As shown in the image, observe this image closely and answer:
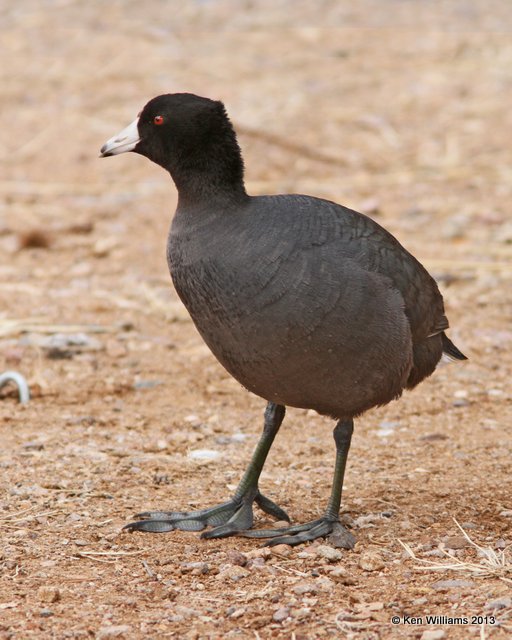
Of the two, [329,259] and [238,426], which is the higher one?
[329,259]

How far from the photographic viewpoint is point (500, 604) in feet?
11.9

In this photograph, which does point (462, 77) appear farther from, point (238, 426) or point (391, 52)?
point (238, 426)

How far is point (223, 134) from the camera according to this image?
440cm

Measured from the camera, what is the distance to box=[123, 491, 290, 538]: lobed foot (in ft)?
14.6

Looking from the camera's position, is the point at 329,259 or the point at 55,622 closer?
the point at 55,622

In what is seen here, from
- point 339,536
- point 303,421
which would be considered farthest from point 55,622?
point 303,421

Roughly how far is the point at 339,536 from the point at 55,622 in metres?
1.30

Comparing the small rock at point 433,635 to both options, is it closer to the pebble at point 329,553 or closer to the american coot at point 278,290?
the pebble at point 329,553

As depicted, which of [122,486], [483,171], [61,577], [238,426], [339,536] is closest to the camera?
[61,577]

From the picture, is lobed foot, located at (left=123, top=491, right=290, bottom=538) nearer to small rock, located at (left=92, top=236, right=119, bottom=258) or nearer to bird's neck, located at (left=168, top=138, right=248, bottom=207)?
bird's neck, located at (left=168, top=138, right=248, bottom=207)

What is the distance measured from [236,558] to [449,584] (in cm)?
81

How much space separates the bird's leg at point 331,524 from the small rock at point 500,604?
0.85 m

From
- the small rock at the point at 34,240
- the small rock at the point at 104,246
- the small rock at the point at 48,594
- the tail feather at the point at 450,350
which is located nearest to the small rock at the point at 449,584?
the small rock at the point at 48,594

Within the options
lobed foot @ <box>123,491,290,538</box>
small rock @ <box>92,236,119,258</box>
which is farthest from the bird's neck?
small rock @ <box>92,236,119,258</box>
